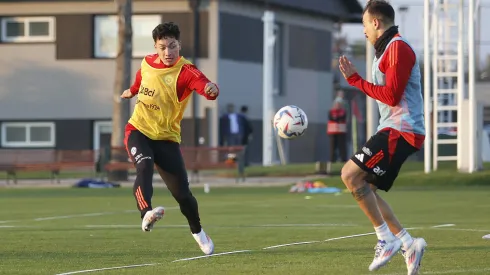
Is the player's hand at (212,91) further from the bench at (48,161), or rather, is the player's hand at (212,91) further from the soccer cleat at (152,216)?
the bench at (48,161)

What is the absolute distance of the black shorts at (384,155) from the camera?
32.6 ft

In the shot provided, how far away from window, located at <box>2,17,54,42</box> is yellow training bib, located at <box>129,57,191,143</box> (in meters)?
30.4

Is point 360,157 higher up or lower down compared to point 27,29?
lower down

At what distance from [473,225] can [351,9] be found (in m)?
35.9

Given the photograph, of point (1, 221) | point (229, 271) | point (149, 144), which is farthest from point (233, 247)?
point (1, 221)

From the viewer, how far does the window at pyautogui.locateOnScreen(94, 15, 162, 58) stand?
41625 mm

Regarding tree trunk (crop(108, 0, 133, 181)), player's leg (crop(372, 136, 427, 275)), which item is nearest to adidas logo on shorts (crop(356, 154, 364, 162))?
player's leg (crop(372, 136, 427, 275))

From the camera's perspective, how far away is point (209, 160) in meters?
31.0

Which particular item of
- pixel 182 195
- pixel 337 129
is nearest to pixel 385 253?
pixel 182 195

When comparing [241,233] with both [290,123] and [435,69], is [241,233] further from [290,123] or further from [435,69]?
[435,69]

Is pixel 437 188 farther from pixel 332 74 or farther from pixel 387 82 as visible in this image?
pixel 332 74

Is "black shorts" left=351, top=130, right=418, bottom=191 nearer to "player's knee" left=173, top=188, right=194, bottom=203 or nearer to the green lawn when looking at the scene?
"player's knee" left=173, top=188, right=194, bottom=203

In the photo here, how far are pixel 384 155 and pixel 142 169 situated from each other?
8.77 ft

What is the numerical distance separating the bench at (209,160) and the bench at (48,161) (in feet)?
3.31
